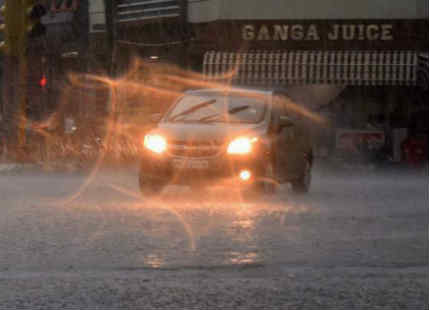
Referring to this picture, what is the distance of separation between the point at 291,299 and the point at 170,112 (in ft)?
35.2

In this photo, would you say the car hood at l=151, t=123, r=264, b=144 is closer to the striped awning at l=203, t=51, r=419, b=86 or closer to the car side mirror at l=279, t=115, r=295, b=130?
the car side mirror at l=279, t=115, r=295, b=130

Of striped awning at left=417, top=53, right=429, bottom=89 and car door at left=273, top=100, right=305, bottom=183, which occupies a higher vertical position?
striped awning at left=417, top=53, right=429, bottom=89

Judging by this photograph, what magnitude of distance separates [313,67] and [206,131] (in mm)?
15828

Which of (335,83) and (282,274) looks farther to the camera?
A: (335,83)

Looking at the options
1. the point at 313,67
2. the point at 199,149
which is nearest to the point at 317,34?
the point at 313,67

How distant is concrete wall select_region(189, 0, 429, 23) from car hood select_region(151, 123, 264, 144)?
15.1 meters

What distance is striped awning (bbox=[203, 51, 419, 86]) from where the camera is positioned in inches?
1262

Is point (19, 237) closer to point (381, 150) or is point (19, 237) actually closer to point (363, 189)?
point (363, 189)

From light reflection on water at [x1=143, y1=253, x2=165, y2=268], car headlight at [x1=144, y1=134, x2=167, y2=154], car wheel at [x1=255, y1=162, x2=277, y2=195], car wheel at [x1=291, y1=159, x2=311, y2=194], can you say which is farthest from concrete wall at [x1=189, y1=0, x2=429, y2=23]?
light reflection on water at [x1=143, y1=253, x2=165, y2=268]

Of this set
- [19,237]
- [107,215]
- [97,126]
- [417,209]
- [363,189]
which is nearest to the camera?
[19,237]

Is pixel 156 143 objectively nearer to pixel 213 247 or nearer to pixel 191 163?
A: pixel 191 163

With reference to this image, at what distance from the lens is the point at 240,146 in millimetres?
17438

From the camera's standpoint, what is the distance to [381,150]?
3222 centimetres

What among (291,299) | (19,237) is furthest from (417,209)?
(291,299)
